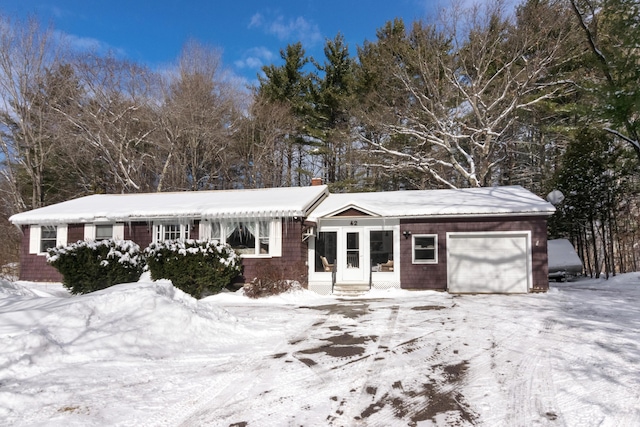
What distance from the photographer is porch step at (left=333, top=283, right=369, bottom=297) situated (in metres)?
13.2

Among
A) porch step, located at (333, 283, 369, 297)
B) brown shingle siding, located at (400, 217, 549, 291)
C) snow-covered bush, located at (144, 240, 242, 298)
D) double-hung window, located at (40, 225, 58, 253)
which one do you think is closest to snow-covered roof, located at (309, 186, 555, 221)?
brown shingle siding, located at (400, 217, 549, 291)

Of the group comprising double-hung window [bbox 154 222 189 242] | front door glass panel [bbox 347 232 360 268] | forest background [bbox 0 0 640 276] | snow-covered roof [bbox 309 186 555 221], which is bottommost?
front door glass panel [bbox 347 232 360 268]

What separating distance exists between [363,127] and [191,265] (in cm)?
1542

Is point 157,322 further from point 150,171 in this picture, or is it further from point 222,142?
point 150,171

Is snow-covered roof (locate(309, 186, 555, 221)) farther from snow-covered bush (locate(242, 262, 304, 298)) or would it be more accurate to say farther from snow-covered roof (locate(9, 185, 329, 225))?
snow-covered bush (locate(242, 262, 304, 298))

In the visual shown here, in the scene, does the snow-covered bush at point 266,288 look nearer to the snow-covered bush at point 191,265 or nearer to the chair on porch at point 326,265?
the snow-covered bush at point 191,265

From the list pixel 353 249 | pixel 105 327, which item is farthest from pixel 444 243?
pixel 105 327

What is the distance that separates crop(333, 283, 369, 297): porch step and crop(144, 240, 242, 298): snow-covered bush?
11.6 ft

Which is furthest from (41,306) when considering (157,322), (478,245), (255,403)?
(478,245)

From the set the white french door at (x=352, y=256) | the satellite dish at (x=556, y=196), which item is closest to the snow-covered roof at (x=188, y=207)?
the white french door at (x=352, y=256)

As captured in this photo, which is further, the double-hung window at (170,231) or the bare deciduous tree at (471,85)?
the bare deciduous tree at (471,85)

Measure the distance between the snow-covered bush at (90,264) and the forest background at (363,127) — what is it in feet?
29.9

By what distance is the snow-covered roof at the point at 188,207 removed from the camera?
1381cm

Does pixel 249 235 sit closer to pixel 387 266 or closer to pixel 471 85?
pixel 387 266
